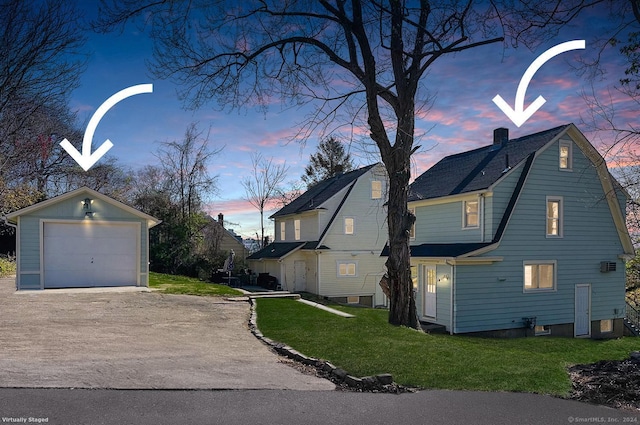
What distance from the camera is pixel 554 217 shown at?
19719 mm

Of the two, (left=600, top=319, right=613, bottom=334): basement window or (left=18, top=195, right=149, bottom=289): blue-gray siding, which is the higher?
(left=18, top=195, right=149, bottom=289): blue-gray siding

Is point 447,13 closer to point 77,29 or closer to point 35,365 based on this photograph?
point 35,365

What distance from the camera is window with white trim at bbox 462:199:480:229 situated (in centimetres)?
1912

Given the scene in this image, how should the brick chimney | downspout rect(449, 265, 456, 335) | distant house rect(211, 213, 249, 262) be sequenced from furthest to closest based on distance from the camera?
distant house rect(211, 213, 249, 262) → the brick chimney → downspout rect(449, 265, 456, 335)

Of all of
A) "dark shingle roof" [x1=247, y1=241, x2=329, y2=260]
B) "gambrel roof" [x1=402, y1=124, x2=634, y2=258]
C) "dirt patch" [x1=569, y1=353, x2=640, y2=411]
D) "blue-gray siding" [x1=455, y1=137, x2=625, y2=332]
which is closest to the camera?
"dirt patch" [x1=569, y1=353, x2=640, y2=411]

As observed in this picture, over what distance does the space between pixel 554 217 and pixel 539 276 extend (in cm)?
246

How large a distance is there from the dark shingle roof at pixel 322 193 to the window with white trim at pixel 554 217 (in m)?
10.9

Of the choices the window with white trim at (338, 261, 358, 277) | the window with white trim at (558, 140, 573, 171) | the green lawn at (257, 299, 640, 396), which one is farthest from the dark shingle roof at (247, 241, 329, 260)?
the green lawn at (257, 299, 640, 396)

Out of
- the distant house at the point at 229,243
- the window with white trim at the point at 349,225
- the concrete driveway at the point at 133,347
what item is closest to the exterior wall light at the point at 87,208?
the concrete driveway at the point at 133,347

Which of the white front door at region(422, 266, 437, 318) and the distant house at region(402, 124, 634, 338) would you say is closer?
the distant house at region(402, 124, 634, 338)

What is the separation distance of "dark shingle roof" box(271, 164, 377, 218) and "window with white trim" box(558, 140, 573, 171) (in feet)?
35.7

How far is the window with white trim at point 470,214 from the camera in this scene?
1912 centimetres

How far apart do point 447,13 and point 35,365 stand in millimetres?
11596

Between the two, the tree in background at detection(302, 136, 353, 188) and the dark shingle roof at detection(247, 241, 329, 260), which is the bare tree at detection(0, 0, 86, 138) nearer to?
the dark shingle roof at detection(247, 241, 329, 260)
